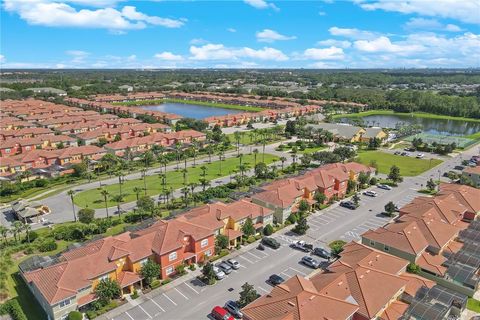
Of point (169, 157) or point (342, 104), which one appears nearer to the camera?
point (169, 157)

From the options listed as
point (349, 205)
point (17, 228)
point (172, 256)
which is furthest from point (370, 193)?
point (17, 228)

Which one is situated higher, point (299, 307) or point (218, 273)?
point (299, 307)

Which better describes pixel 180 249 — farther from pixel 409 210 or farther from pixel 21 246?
pixel 409 210

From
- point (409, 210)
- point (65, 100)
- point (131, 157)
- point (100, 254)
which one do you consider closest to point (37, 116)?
point (65, 100)

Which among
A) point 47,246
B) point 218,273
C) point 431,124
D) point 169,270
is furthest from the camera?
point 431,124

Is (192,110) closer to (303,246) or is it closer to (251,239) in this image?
(251,239)

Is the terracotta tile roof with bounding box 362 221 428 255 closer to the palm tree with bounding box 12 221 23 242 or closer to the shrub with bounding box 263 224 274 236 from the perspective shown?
the shrub with bounding box 263 224 274 236

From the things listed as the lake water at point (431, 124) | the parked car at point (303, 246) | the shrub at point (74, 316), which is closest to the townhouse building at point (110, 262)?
the shrub at point (74, 316)

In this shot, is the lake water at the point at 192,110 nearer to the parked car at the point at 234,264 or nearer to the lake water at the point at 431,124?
the lake water at the point at 431,124
